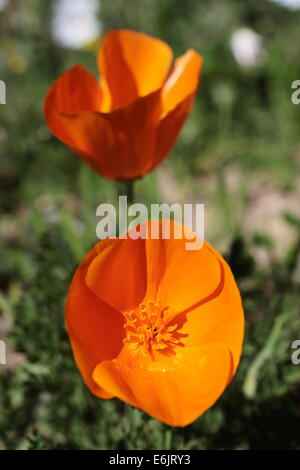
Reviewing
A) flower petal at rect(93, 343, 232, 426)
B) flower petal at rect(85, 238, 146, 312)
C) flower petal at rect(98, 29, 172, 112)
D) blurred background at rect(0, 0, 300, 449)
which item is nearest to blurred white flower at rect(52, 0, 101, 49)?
blurred background at rect(0, 0, 300, 449)

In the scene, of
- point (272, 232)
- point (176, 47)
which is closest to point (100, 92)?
point (272, 232)

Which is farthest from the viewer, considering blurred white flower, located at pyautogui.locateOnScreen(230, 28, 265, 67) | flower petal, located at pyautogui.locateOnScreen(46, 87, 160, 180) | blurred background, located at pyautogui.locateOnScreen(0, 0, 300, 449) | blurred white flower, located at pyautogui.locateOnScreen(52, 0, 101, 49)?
blurred white flower, located at pyautogui.locateOnScreen(52, 0, 101, 49)

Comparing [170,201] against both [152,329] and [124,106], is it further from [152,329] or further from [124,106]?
[152,329]

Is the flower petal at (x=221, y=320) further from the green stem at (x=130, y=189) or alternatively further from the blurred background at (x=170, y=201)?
the green stem at (x=130, y=189)

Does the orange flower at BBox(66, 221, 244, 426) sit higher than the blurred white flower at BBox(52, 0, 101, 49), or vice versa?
the blurred white flower at BBox(52, 0, 101, 49)

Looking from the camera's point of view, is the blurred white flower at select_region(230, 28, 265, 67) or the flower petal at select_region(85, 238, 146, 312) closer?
the flower petal at select_region(85, 238, 146, 312)

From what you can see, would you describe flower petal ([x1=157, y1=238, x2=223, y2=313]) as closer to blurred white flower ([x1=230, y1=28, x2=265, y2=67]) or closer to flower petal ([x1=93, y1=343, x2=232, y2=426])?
flower petal ([x1=93, y1=343, x2=232, y2=426])

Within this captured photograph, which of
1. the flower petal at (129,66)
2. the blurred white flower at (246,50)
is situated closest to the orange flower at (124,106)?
the flower petal at (129,66)
